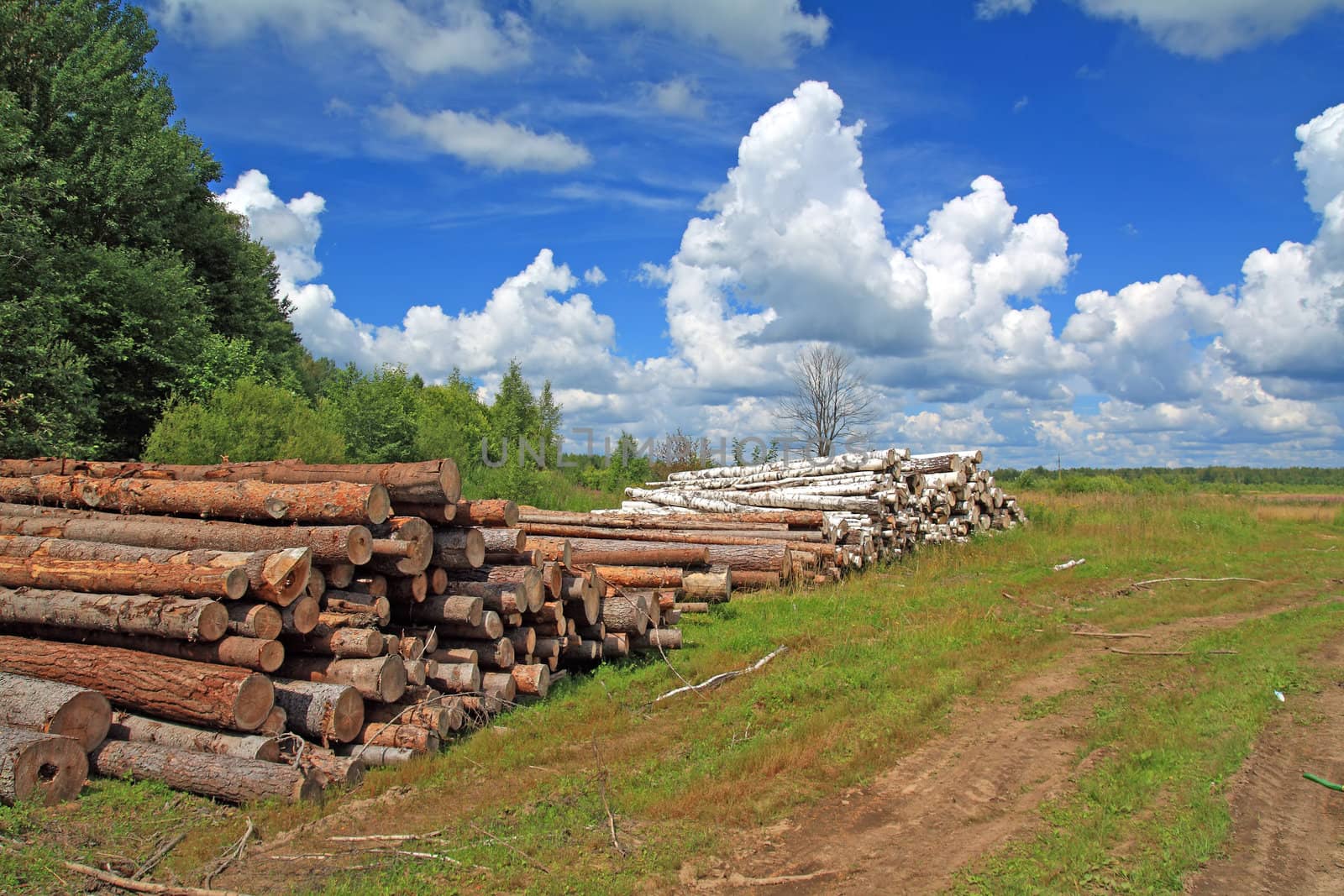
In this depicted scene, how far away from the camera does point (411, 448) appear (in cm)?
2438

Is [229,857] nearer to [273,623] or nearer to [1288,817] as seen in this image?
[273,623]

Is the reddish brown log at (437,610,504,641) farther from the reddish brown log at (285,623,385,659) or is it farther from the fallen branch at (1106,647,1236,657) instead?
the fallen branch at (1106,647,1236,657)

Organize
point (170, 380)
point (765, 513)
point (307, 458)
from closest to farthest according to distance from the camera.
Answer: point (765, 513)
point (307, 458)
point (170, 380)

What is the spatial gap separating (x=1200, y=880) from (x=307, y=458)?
16.2 metres

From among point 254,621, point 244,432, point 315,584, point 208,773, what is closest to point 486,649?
point 315,584

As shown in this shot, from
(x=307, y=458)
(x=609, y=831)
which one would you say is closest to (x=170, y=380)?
(x=307, y=458)

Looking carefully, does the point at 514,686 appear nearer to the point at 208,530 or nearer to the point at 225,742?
the point at 225,742

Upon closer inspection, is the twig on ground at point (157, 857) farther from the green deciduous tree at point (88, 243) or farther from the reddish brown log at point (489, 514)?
the green deciduous tree at point (88, 243)

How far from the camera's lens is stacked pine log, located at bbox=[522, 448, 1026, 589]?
41.5ft

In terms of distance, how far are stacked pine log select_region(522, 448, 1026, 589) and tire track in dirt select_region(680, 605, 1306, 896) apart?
519cm

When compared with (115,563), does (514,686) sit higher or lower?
lower

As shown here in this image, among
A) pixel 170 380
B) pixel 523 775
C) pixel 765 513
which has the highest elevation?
pixel 170 380

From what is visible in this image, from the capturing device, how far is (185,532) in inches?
297

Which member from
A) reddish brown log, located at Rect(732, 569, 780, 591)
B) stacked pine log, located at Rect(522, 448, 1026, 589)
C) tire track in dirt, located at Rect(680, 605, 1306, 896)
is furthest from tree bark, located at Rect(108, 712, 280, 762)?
reddish brown log, located at Rect(732, 569, 780, 591)
